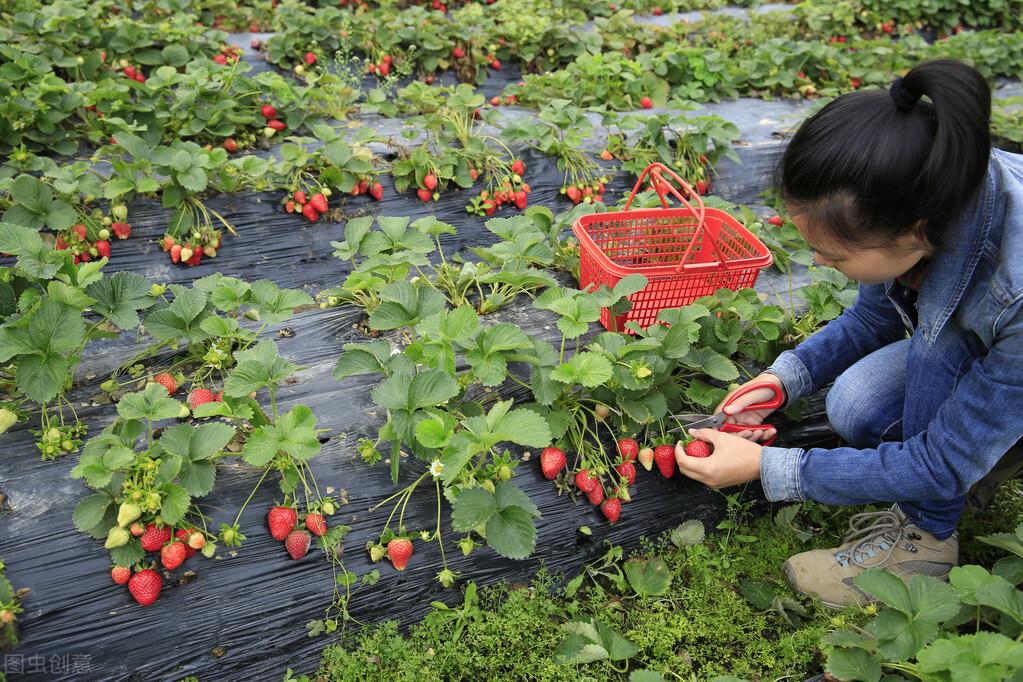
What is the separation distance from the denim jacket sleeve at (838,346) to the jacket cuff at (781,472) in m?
0.32

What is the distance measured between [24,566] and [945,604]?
204 centimetres

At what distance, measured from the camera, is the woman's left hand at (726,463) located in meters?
1.89

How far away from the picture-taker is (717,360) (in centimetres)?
220

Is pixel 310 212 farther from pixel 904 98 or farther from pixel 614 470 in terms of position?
pixel 904 98

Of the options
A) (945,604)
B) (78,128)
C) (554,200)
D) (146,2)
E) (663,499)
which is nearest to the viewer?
(945,604)

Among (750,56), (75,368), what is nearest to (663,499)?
(75,368)

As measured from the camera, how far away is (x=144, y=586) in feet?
5.53

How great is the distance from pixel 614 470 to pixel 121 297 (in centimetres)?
153

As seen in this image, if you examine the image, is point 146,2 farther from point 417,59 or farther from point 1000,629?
point 1000,629

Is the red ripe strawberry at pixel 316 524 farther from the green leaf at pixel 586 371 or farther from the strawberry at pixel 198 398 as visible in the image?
the green leaf at pixel 586 371

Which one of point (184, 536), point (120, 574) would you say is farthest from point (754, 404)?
point (120, 574)

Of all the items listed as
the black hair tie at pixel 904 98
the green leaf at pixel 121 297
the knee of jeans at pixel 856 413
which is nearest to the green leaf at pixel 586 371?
the knee of jeans at pixel 856 413

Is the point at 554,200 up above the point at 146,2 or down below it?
below

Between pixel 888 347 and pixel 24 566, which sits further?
pixel 888 347
